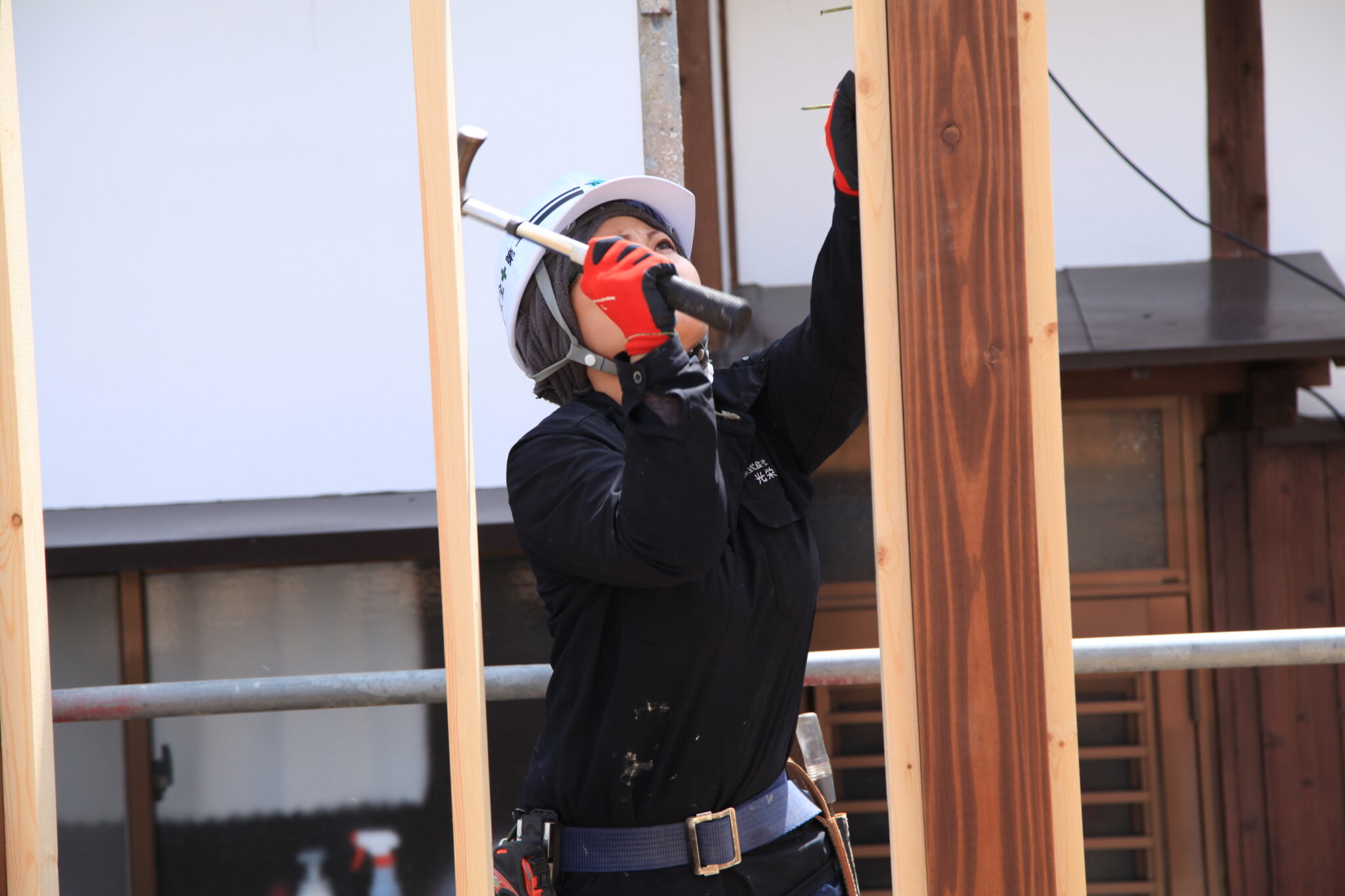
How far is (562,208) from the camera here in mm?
1493

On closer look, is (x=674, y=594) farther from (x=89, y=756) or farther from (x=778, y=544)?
(x=89, y=756)

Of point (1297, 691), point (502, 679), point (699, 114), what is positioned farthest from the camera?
point (1297, 691)

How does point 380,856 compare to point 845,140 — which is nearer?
point 845,140

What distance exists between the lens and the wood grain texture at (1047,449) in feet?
3.76

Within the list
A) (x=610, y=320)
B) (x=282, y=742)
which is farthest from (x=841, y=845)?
(x=282, y=742)

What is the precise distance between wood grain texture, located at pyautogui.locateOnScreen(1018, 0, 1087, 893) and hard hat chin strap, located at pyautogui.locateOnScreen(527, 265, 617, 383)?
537mm

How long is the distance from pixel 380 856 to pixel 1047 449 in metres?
3.33

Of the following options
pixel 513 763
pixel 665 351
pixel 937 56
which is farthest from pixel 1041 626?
pixel 513 763

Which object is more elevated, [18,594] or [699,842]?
[18,594]

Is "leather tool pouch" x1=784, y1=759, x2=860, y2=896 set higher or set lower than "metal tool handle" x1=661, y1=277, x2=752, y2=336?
lower

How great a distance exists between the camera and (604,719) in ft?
4.30

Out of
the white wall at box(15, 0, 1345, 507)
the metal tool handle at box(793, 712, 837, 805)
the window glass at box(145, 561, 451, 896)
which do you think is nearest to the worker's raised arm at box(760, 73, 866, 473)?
the metal tool handle at box(793, 712, 837, 805)

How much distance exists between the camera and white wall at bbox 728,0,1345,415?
4172 millimetres

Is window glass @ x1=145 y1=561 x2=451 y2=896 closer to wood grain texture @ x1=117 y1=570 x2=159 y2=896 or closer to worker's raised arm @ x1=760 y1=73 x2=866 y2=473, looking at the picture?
wood grain texture @ x1=117 y1=570 x2=159 y2=896
